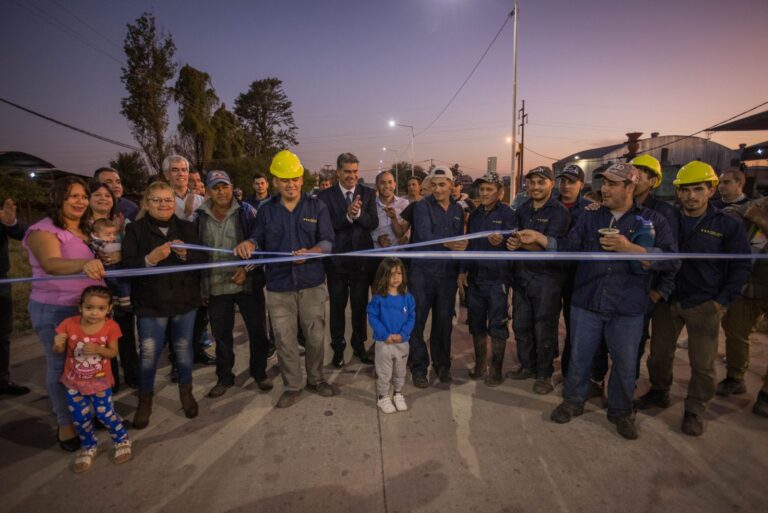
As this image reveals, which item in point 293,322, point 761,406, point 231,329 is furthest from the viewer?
point 231,329

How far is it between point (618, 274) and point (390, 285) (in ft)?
6.28

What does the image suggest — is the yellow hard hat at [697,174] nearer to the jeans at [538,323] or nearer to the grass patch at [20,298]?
the jeans at [538,323]

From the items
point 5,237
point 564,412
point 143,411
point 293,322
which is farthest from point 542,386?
point 5,237

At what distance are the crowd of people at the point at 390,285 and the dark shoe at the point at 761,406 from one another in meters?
0.01

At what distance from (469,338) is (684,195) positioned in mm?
2998

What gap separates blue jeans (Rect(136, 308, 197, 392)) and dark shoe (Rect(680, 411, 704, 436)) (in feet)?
14.4

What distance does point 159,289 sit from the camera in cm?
315

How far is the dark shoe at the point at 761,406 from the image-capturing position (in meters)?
3.31

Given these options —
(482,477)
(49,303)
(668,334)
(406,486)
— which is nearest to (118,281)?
(49,303)

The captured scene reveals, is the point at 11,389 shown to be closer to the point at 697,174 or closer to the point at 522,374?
the point at 522,374

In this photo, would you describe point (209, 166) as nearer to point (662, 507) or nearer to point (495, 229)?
point (495, 229)

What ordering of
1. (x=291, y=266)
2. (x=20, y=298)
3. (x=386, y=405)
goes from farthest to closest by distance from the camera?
1. (x=20, y=298)
2. (x=291, y=266)
3. (x=386, y=405)

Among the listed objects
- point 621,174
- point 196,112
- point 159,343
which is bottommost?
point 159,343

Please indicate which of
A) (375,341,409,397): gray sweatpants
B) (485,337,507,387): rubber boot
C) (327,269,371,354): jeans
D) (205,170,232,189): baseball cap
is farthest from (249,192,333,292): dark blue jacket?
(485,337,507,387): rubber boot
